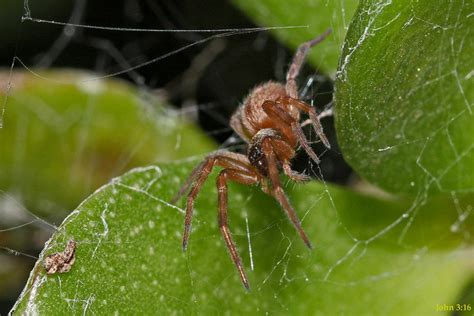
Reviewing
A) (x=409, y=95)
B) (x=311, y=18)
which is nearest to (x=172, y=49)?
(x=311, y=18)

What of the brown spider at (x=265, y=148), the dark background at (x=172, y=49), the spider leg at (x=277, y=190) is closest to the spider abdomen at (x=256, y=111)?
the brown spider at (x=265, y=148)

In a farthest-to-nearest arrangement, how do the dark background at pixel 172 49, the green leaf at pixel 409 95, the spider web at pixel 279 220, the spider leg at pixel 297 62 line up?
the dark background at pixel 172 49 < the spider leg at pixel 297 62 < the spider web at pixel 279 220 < the green leaf at pixel 409 95

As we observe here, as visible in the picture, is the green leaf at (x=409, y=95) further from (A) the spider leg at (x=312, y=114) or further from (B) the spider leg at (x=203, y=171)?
(B) the spider leg at (x=203, y=171)

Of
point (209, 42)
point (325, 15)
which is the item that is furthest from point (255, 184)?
point (209, 42)

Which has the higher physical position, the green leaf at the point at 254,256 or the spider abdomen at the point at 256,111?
the spider abdomen at the point at 256,111

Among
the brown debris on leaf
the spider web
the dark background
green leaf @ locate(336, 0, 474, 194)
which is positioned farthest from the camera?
the dark background

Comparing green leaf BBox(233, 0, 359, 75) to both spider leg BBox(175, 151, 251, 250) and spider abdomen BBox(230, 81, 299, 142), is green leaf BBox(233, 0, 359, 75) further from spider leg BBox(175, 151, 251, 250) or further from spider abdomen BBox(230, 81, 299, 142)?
spider leg BBox(175, 151, 251, 250)

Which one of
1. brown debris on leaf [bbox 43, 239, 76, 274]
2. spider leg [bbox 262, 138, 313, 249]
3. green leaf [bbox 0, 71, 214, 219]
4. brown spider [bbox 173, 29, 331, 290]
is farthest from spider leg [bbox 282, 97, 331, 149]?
brown debris on leaf [bbox 43, 239, 76, 274]
